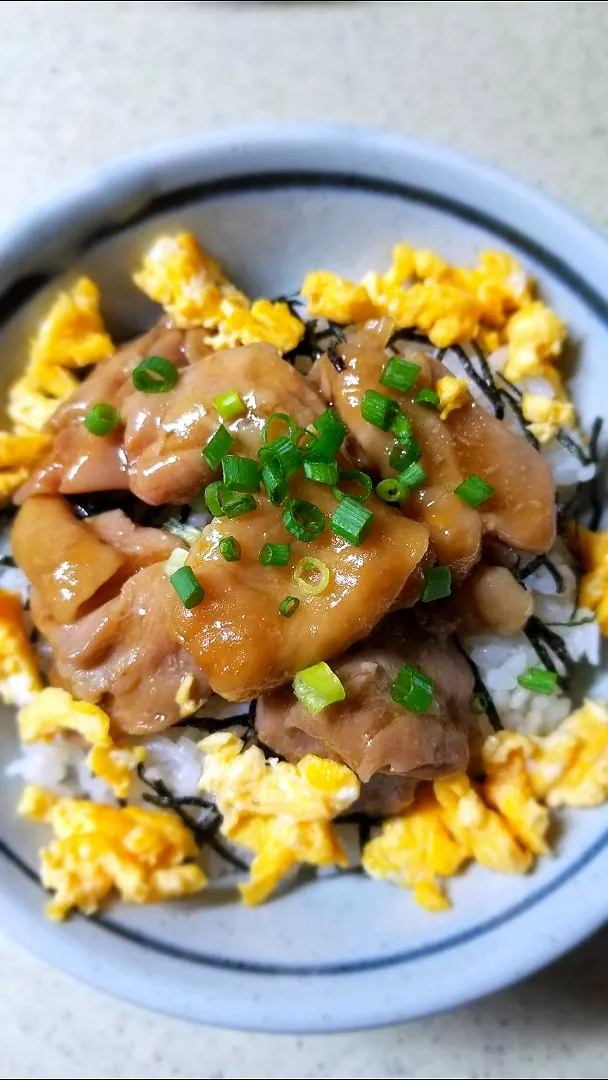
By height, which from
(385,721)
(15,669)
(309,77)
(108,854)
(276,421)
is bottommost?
(108,854)

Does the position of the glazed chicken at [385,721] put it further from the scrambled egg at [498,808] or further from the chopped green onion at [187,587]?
the chopped green onion at [187,587]

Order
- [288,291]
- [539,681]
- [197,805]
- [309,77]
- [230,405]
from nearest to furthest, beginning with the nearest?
[230,405] < [539,681] < [197,805] < [288,291] < [309,77]

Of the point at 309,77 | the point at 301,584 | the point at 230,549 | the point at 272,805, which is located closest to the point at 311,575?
the point at 301,584

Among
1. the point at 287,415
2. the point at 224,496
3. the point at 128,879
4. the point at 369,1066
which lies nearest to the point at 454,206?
the point at 287,415

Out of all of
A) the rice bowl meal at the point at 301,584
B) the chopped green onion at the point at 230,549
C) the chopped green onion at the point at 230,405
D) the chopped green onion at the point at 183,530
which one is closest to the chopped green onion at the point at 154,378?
the rice bowl meal at the point at 301,584

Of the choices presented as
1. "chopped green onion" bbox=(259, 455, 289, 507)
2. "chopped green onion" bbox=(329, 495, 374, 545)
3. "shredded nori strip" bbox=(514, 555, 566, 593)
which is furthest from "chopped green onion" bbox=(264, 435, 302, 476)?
"shredded nori strip" bbox=(514, 555, 566, 593)

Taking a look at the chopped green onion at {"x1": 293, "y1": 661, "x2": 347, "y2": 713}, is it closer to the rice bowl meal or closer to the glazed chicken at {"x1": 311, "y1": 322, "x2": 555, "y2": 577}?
the rice bowl meal

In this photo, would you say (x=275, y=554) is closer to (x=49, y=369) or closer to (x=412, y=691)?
(x=412, y=691)
